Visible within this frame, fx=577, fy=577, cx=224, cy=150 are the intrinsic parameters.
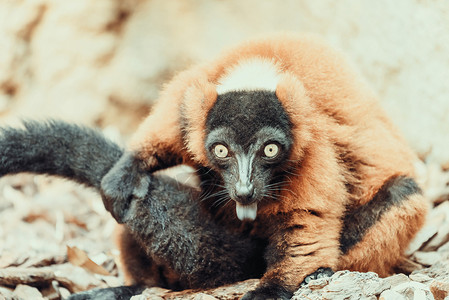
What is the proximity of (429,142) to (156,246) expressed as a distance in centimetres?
330

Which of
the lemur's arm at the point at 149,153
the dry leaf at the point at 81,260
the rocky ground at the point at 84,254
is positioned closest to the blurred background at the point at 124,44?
the rocky ground at the point at 84,254

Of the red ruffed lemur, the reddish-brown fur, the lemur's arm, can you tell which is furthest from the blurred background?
the lemur's arm

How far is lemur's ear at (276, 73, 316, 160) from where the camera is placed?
3.82 metres

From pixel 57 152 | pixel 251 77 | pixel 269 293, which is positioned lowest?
pixel 269 293

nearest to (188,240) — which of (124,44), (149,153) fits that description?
(149,153)

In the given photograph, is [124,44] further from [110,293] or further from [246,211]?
[246,211]

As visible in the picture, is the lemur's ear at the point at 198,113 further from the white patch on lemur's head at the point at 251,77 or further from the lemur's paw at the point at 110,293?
the lemur's paw at the point at 110,293

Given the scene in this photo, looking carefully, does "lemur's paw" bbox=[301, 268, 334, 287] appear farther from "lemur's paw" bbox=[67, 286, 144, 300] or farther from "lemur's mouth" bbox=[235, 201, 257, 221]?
"lemur's paw" bbox=[67, 286, 144, 300]

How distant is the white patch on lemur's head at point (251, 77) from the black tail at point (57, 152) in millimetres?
1053

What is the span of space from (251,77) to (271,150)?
593mm

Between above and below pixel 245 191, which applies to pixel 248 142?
above

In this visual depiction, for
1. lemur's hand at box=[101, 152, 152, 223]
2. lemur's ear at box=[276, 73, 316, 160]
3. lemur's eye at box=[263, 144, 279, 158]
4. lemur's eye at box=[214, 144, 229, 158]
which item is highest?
lemur's ear at box=[276, 73, 316, 160]

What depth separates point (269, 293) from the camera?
369cm

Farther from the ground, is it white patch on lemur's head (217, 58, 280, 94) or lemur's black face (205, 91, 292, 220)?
white patch on lemur's head (217, 58, 280, 94)
